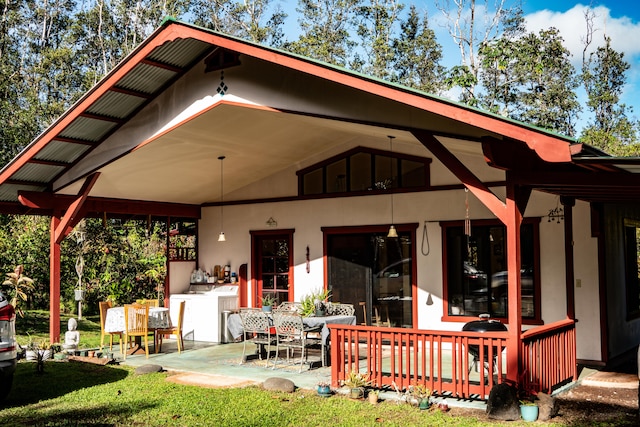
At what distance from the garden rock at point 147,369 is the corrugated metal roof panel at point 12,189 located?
357cm

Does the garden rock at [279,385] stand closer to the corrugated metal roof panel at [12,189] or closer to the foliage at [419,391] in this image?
the foliage at [419,391]

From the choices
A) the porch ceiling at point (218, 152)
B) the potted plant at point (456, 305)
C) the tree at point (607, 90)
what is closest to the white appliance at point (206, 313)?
the porch ceiling at point (218, 152)

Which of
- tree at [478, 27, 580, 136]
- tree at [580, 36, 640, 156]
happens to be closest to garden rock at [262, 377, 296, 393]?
tree at [478, 27, 580, 136]

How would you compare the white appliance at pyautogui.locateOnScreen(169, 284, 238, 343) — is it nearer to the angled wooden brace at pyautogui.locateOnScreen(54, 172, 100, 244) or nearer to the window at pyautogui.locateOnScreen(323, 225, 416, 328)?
the window at pyautogui.locateOnScreen(323, 225, 416, 328)

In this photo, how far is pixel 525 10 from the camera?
24188 millimetres

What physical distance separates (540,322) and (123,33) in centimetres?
2189

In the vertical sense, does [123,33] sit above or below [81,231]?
above

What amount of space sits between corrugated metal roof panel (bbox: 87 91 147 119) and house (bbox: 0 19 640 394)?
26 millimetres

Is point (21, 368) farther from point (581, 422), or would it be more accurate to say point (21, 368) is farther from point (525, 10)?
point (525, 10)

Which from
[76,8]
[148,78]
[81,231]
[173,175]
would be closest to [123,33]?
[76,8]

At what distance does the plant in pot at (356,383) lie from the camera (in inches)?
267

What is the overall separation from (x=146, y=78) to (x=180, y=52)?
63 centimetres

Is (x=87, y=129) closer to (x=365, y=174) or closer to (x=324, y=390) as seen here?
(x=365, y=174)

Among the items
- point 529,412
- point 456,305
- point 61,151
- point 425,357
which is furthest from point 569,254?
point 61,151
